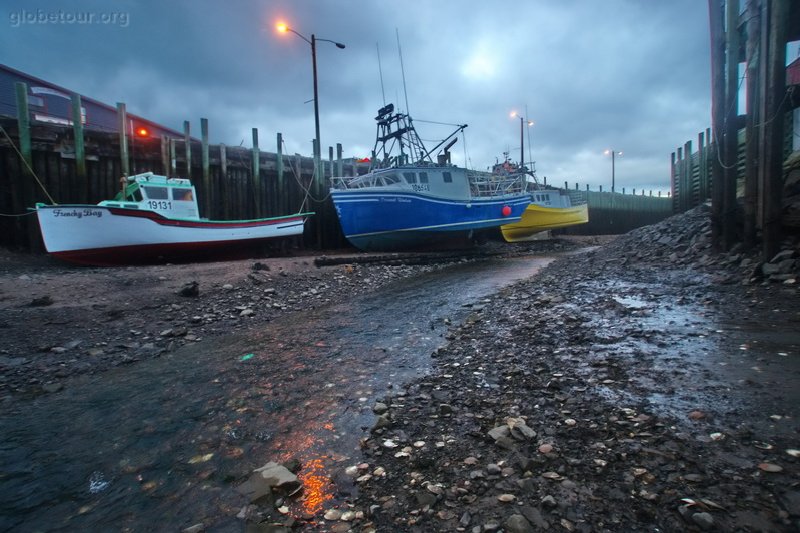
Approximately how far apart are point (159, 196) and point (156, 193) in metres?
0.11

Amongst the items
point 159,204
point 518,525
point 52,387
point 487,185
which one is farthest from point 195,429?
point 487,185

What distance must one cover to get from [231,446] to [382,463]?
1.10 metres

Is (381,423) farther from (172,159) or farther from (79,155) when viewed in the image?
(172,159)

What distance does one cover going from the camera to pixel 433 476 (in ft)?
6.84

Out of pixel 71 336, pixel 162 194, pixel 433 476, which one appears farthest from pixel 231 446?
pixel 162 194

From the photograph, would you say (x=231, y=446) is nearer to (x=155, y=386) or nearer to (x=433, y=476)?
(x=433, y=476)

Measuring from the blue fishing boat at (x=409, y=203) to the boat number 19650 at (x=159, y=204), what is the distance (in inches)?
233

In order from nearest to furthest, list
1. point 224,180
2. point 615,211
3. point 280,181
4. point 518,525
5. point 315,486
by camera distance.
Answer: point 518,525 < point 315,486 < point 224,180 < point 280,181 < point 615,211

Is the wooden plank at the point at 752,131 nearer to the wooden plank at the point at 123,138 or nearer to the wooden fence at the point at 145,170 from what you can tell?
the wooden fence at the point at 145,170

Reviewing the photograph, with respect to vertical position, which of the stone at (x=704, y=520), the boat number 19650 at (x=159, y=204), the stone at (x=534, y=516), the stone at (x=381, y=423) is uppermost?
the boat number 19650 at (x=159, y=204)

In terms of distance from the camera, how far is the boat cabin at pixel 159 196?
11070 millimetres

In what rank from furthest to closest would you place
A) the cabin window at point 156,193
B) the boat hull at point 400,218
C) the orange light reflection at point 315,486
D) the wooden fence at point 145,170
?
1. the boat hull at point 400,218
2. the cabin window at point 156,193
3. the wooden fence at point 145,170
4. the orange light reflection at point 315,486

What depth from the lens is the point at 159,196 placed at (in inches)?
Answer: 448

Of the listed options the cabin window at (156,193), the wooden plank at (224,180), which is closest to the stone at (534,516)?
the cabin window at (156,193)
